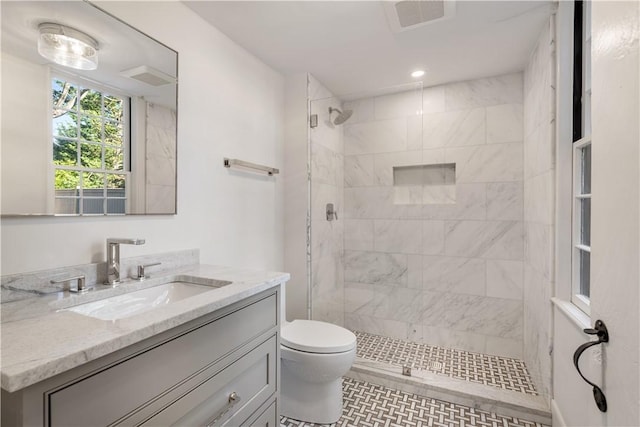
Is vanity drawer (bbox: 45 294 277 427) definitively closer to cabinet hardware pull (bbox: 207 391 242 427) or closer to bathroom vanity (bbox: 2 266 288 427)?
bathroom vanity (bbox: 2 266 288 427)

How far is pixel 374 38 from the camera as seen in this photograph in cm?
199

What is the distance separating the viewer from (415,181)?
272 centimetres

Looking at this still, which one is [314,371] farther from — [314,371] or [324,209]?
[324,209]

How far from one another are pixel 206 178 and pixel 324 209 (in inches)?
44.4

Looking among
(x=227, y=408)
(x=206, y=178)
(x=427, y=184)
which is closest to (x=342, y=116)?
(x=427, y=184)

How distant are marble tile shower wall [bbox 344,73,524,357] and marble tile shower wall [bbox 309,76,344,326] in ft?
0.34

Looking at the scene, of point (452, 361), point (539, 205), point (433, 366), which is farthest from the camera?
point (452, 361)

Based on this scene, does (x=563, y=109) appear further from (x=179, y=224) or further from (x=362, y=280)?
(x=179, y=224)

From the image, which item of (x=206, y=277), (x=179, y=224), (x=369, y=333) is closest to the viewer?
(x=206, y=277)

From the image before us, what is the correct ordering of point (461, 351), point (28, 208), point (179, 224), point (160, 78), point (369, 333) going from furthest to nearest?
point (369, 333) → point (461, 351) → point (179, 224) → point (160, 78) → point (28, 208)

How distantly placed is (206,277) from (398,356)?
1.78 m

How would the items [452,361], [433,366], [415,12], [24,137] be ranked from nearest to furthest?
[24,137]
[415,12]
[433,366]
[452,361]

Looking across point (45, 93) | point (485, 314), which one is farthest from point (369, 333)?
point (45, 93)

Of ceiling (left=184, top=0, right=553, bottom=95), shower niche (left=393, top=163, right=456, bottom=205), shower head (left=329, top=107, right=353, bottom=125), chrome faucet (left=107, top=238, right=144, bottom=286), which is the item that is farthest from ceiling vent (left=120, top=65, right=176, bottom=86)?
shower niche (left=393, top=163, right=456, bottom=205)
